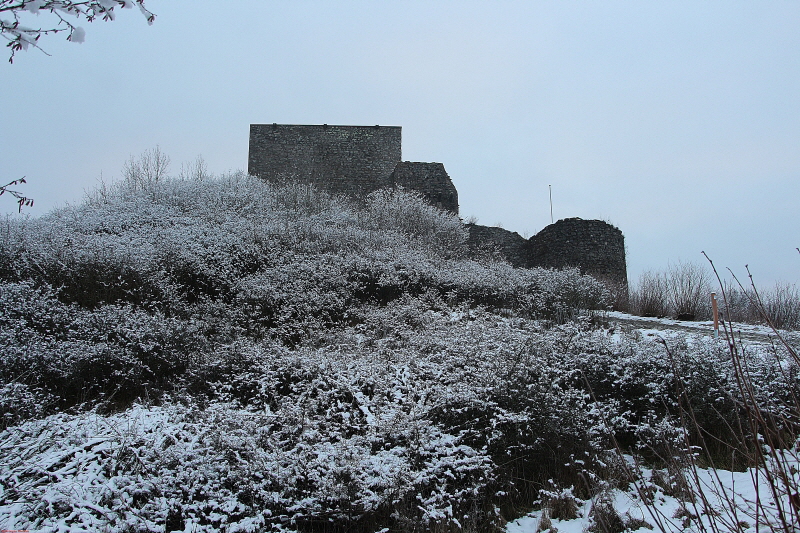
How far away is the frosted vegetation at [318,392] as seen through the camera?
4230 mm

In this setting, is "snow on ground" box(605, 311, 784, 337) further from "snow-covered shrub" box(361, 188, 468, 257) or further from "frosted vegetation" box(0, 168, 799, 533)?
"snow-covered shrub" box(361, 188, 468, 257)

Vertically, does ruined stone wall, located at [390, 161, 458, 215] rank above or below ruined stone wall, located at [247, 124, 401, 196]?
below

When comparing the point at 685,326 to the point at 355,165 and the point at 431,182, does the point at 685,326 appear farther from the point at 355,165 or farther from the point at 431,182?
the point at 355,165

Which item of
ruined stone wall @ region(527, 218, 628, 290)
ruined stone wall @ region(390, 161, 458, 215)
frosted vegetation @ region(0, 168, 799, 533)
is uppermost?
ruined stone wall @ region(390, 161, 458, 215)

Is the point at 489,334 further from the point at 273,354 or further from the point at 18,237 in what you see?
the point at 18,237

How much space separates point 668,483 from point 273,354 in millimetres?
4906

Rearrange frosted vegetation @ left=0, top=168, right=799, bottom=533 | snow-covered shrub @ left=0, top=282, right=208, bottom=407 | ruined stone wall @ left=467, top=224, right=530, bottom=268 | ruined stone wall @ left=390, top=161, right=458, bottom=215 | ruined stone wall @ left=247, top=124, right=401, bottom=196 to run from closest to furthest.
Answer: frosted vegetation @ left=0, top=168, right=799, bottom=533, snow-covered shrub @ left=0, top=282, right=208, bottom=407, ruined stone wall @ left=467, top=224, right=530, bottom=268, ruined stone wall @ left=390, top=161, right=458, bottom=215, ruined stone wall @ left=247, top=124, right=401, bottom=196

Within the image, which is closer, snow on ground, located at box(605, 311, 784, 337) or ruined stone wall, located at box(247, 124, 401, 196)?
snow on ground, located at box(605, 311, 784, 337)

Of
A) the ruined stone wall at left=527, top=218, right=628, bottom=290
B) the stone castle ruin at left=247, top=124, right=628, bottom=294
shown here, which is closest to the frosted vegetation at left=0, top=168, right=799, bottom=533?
the ruined stone wall at left=527, top=218, right=628, bottom=290

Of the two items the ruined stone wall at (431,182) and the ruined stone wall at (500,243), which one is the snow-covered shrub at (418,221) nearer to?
the ruined stone wall at (500,243)

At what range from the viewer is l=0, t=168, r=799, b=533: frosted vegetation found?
4230mm

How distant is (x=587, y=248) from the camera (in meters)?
17.9

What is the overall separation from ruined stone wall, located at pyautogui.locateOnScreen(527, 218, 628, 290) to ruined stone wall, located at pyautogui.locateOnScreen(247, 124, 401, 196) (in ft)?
27.7

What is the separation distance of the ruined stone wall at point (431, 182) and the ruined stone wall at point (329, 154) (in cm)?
173
